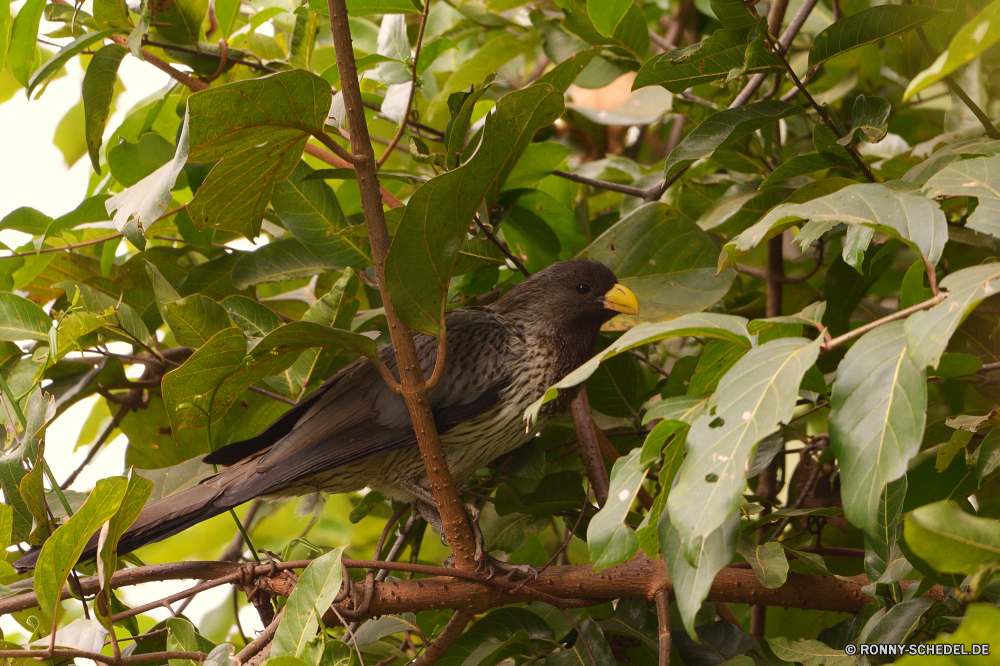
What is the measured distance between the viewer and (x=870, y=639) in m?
1.64

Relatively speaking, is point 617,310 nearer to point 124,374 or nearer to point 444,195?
point 444,195

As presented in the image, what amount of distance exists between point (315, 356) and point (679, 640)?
53.8 inches

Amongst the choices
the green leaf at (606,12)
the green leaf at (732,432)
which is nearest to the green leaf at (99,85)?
the green leaf at (606,12)

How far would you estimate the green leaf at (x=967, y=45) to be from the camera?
97 centimetres

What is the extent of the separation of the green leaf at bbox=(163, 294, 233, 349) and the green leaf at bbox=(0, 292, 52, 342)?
39cm

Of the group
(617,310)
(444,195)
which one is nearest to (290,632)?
(444,195)

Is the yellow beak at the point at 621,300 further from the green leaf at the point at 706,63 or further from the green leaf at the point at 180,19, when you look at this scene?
the green leaf at the point at 180,19

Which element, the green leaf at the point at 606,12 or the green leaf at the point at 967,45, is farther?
the green leaf at the point at 606,12

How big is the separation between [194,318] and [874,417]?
5.60 ft

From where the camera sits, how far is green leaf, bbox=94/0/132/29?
2113mm

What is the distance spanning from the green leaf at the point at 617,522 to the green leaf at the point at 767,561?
24.5 inches

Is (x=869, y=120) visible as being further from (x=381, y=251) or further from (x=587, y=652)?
A: (x=587, y=652)

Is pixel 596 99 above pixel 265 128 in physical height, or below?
below

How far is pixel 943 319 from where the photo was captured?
1007mm
